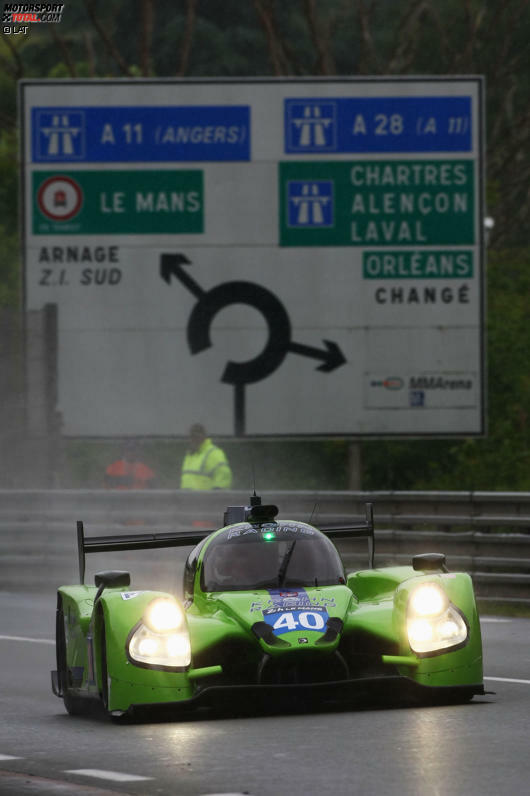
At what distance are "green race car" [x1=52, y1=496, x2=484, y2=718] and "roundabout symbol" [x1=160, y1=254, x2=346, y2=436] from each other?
15089 mm

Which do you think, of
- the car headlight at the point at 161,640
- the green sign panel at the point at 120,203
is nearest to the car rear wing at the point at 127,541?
the car headlight at the point at 161,640

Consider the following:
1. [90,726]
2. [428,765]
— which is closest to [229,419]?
[90,726]

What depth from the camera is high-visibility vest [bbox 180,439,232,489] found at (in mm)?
23688

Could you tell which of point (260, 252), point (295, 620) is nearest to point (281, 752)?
point (295, 620)

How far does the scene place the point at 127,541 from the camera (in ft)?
39.6

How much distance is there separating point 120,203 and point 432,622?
16.6 metres

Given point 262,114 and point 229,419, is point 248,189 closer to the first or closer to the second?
point 262,114

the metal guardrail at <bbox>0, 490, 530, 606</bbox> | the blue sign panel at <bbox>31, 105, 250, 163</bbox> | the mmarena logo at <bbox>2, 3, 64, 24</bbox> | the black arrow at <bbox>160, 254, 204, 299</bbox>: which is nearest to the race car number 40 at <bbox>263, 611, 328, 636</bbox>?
the metal guardrail at <bbox>0, 490, 530, 606</bbox>

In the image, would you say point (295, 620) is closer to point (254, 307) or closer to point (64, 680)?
point (64, 680)

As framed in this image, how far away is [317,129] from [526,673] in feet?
47.7

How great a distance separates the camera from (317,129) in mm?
26750

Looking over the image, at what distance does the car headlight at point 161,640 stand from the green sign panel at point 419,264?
16.0 m

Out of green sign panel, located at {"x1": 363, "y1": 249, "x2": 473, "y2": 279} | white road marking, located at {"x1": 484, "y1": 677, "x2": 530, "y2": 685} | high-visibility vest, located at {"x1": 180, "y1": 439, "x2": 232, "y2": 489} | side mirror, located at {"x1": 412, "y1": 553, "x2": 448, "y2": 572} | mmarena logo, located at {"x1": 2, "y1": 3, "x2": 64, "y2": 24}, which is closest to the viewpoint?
side mirror, located at {"x1": 412, "y1": 553, "x2": 448, "y2": 572}

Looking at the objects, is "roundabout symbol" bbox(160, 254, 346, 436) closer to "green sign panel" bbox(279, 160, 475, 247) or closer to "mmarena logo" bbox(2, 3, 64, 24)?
"green sign panel" bbox(279, 160, 475, 247)
